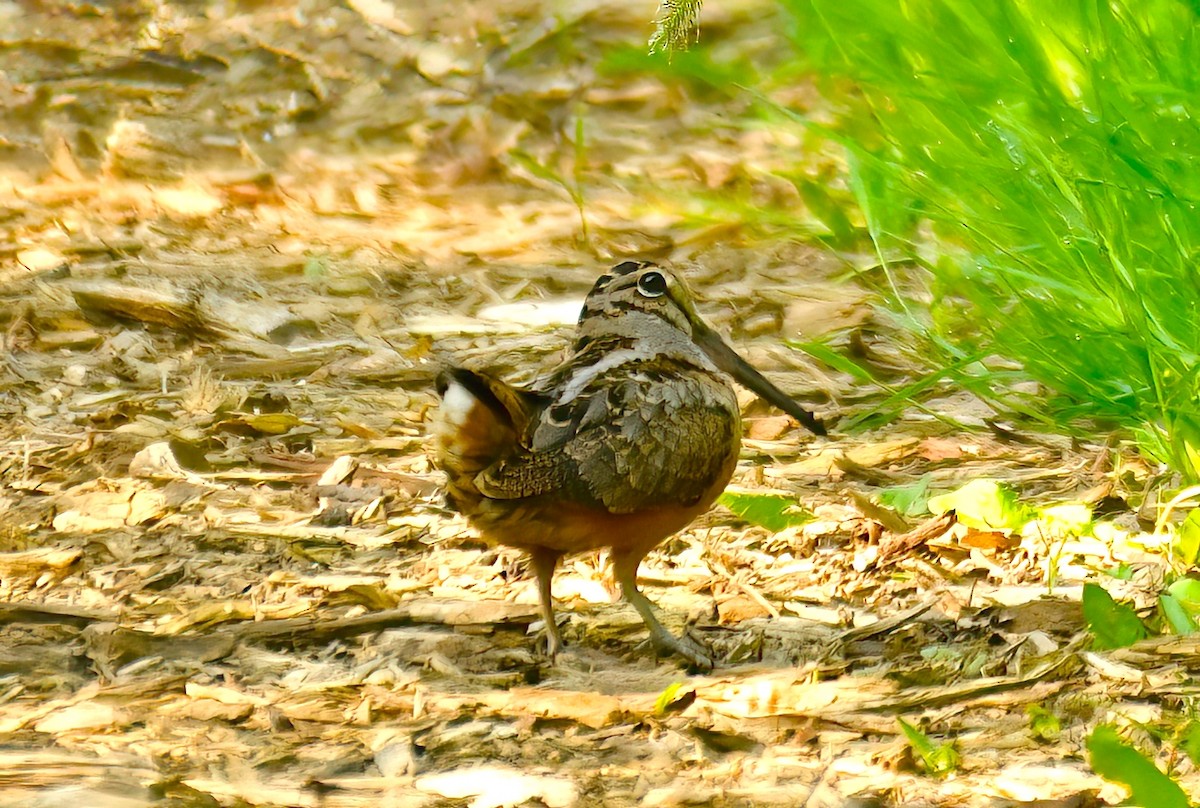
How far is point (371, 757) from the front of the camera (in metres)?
2.73

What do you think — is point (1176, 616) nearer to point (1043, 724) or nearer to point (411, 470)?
point (1043, 724)

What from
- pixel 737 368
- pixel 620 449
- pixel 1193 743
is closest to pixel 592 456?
pixel 620 449

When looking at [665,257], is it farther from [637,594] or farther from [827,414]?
[637,594]

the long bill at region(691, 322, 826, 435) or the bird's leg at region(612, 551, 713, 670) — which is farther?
the long bill at region(691, 322, 826, 435)

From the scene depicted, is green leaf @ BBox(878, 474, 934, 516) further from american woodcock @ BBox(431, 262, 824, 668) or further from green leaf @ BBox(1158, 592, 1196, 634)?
green leaf @ BBox(1158, 592, 1196, 634)

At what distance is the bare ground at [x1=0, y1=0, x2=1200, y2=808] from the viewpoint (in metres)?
2.71

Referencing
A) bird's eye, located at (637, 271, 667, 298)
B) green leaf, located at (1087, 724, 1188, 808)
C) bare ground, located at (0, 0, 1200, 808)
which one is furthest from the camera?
bird's eye, located at (637, 271, 667, 298)

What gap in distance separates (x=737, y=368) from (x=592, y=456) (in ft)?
2.88

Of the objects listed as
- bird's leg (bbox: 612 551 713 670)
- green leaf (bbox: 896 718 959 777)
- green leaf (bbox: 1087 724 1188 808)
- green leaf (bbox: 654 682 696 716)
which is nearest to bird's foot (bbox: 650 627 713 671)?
bird's leg (bbox: 612 551 713 670)

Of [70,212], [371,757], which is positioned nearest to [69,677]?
[371,757]

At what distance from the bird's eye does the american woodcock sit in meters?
0.23

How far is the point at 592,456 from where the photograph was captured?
3113mm

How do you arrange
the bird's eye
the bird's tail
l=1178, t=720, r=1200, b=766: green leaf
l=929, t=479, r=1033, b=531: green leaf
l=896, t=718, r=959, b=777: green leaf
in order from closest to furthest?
l=1178, t=720, r=1200, b=766: green leaf
l=896, t=718, r=959, b=777: green leaf
the bird's tail
l=929, t=479, r=1033, b=531: green leaf
the bird's eye

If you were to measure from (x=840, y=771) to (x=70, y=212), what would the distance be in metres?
4.83
